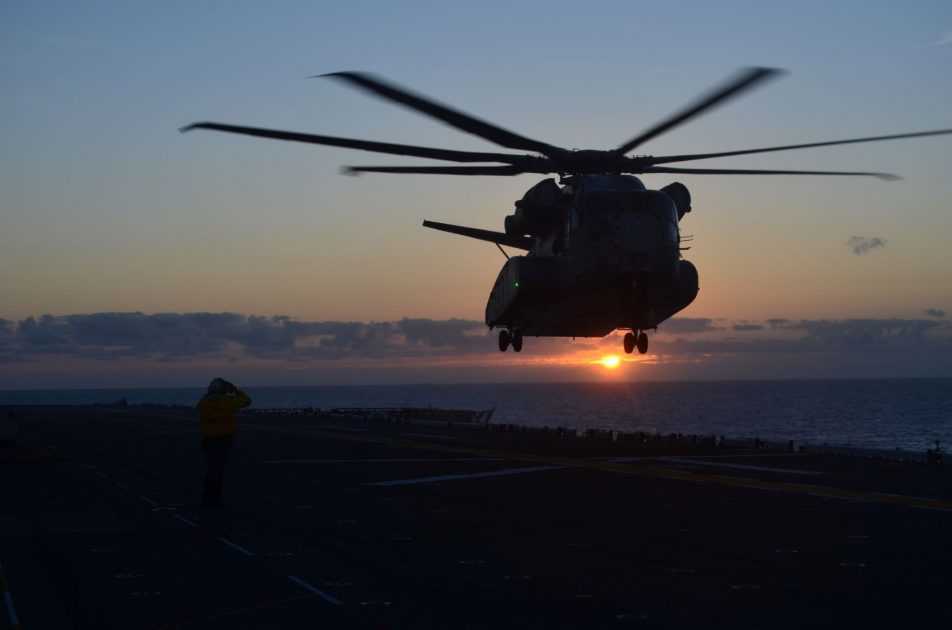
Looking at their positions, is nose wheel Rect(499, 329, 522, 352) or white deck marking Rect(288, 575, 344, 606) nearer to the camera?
white deck marking Rect(288, 575, 344, 606)

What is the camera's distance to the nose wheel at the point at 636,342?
87.1 feet

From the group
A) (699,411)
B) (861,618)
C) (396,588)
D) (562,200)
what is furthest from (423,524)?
(699,411)

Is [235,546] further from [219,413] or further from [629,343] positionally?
[629,343]

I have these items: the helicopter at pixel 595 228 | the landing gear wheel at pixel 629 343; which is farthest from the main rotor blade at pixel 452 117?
the landing gear wheel at pixel 629 343

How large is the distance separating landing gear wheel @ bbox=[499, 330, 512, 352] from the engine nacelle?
7721 millimetres

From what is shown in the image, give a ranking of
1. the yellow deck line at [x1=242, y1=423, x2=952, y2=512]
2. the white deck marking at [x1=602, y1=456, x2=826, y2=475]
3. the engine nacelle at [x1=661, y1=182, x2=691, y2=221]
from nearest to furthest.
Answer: the yellow deck line at [x1=242, y1=423, x2=952, y2=512] < the white deck marking at [x1=602, y1=456, x2=826, y2=475] < the engine nacelle at [x1=661, y1=182, x2=691, y2=221]

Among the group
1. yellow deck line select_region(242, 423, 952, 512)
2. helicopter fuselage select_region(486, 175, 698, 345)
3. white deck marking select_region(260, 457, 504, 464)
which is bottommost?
white deck marking select_region(260, 457, 504, 464)

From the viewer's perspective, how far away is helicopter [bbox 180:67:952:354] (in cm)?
2242

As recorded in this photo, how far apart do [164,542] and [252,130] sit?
7.85 meters

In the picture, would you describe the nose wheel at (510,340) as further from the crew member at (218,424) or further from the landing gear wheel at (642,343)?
the crew member at (218,424)

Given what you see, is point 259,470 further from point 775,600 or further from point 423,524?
point 775,600

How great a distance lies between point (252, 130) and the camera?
17516mm

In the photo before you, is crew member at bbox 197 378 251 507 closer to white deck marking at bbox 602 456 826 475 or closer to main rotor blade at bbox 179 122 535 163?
main rotor blade at bbox 179 122 535 163

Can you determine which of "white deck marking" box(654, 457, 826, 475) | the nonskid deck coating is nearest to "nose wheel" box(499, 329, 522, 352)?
"white deck marking" box(654, 457, 826, 475)
